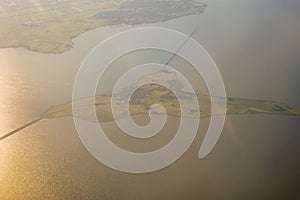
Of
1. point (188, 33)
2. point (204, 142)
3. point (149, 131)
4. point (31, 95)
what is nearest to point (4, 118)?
point (31, 95)

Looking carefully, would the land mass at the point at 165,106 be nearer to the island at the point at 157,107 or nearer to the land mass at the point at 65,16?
the island at the point at 157,107

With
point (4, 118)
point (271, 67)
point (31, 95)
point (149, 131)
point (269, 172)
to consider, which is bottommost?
point (4, 118)

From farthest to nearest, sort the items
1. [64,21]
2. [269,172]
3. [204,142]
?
[64,21]
[204,142]
[269,172]

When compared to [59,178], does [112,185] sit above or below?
above

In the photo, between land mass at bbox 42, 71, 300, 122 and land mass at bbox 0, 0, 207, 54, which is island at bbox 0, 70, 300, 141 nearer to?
land mass at bbox 42, 71, 300, 122

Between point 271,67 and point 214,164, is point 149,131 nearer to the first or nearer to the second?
point 214,164

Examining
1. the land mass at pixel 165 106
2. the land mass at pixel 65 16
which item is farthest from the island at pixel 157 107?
the land mass at pixel 65 16

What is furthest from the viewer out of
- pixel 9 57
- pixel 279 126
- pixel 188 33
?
pixel 188 33

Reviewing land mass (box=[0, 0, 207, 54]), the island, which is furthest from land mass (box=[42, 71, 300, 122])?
land mass (box=[0, 0, 207, 54])
